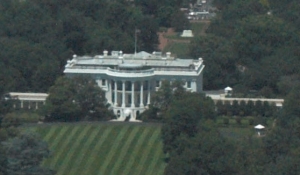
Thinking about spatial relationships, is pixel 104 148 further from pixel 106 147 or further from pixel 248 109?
pixel 248 109

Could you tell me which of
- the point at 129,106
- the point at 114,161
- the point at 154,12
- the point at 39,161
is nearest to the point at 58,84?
the point at 129,106

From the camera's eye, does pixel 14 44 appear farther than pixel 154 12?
No

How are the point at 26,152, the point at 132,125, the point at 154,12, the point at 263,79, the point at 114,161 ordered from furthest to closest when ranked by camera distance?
the point at 154,12
the point at 263,79
the point at 132,125
the point at 114,161
the point at 26,152

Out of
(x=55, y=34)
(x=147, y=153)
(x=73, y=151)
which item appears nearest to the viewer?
(x=147, y=153)

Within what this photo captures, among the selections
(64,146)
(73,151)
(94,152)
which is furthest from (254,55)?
(73,151)

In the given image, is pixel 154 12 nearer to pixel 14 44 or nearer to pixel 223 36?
pixel 223 36

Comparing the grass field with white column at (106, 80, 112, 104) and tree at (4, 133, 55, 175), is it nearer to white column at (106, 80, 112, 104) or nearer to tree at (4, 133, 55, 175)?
tree at (4, 133, 55, 175)

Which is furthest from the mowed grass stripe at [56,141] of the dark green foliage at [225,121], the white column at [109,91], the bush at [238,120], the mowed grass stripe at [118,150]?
the bush at [238,120]
